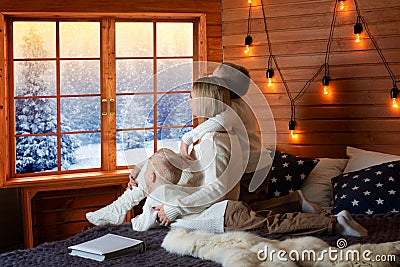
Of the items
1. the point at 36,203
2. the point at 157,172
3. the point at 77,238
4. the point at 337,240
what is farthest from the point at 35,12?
the point at 337,240

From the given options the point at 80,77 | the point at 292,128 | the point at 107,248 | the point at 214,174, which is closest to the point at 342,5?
the point at 292,128

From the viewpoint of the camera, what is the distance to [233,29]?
5020 mm

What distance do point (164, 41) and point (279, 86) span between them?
1.11 meters

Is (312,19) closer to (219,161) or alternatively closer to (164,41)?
(164,41)

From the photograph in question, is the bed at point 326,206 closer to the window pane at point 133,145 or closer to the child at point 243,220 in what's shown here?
the child at point 243,220

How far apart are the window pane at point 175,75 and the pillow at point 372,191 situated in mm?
1912

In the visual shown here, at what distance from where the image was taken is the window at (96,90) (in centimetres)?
→ 498

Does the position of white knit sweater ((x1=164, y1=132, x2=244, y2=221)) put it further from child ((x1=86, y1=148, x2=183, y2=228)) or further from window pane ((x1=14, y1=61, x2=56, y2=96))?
A: window pane ((x1=14, y1=61, x2=56, y2=96))

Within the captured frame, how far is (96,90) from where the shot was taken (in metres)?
5.16

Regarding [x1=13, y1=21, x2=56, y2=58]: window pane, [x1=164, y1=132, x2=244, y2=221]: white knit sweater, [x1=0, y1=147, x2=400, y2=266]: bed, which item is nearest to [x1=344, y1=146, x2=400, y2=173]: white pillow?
[x1=0, y1=147, x2=400, y2=266]: bed

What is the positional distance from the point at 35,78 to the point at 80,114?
458mm

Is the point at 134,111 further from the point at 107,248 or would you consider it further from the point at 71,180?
the point at 107,248

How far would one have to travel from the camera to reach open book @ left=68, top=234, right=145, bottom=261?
2.87 meters

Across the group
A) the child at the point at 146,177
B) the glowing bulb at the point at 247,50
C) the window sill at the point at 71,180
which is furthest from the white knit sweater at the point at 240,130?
the window sill at the point at 71,180
